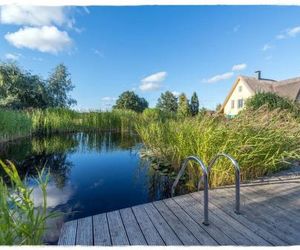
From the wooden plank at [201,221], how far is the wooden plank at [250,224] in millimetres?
272

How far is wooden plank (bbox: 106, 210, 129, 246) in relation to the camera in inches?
72.0

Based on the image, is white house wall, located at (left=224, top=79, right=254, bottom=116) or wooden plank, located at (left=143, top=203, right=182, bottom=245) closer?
wooden plank, located at (left=143, top=203, right=182, bottom=245)

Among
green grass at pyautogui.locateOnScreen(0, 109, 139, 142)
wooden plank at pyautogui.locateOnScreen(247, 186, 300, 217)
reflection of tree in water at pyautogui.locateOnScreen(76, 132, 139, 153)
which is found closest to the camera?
wooden plank at pyautogui.locateOnScreen(247, 186, 300, 217)

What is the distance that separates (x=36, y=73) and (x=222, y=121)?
19.9 m

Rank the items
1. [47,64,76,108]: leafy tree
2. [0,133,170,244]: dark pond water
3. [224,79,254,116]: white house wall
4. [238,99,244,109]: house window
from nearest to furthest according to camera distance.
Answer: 1. [0,133,170,244]: dark pond water
2. [224,79,254,116]: white house wall
3. [238,99,244,109]: house window
4. [47,64,76,108]: leafy tree

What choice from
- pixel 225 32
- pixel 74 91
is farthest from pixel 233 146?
pixel 74 91

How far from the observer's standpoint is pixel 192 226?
2047mm

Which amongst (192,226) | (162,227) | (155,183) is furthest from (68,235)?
(155,183)

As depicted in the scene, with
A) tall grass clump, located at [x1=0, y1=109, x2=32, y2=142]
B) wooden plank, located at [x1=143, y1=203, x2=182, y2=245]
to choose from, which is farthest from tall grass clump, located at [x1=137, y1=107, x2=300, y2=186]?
tall grass clump, located at [x1=0, y1=109, x2=32, y2=142]

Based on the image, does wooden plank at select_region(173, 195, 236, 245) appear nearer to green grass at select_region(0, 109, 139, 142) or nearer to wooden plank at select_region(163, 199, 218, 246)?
wooden plank at select_region(163, 199, 218, 246)

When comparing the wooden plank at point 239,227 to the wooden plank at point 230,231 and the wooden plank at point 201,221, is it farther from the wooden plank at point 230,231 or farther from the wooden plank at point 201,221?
the wooden plank at point 201,221

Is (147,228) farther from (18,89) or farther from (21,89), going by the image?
(21,89)

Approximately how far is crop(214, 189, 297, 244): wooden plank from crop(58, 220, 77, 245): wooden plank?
1.62m

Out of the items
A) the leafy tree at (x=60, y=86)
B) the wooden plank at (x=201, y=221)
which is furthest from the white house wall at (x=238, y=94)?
the wooden plank at (x=201, y=221)
